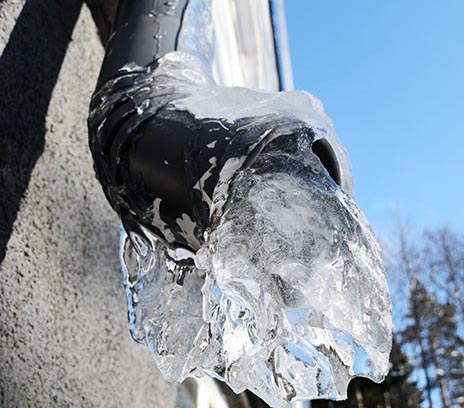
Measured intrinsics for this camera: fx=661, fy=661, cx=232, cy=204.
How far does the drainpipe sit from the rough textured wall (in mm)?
192

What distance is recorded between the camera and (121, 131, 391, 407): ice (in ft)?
2.31

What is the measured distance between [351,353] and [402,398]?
43.7 feet

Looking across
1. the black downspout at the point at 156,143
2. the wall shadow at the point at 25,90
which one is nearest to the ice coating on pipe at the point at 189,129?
the black downspout at the point at 156,143

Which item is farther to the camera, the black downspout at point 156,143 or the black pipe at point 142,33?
the black pipe at point 142,33

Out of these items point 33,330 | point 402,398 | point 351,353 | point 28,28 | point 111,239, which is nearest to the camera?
point 351,353

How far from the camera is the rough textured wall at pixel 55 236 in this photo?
0.99 m

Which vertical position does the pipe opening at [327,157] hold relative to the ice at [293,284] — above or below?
above

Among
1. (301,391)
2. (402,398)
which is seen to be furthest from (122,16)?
(402,398)

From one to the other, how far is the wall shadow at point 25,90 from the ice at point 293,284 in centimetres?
41

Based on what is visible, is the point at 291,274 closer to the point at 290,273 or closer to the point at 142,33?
the point at 290,273

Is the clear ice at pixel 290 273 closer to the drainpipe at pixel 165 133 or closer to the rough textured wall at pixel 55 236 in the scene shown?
the drainpipe at pixel 165 133

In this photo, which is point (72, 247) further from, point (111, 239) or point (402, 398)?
point (402, 398)

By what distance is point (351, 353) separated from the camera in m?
0.70

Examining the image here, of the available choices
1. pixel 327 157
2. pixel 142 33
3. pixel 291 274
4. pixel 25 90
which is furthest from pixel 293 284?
pixel 25 90
